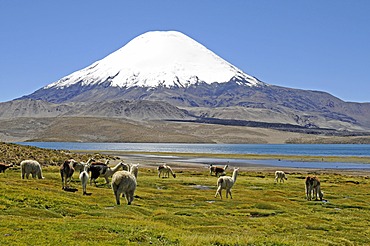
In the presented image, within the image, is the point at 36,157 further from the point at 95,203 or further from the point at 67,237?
the point at 67,237

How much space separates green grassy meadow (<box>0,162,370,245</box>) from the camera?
629 inches

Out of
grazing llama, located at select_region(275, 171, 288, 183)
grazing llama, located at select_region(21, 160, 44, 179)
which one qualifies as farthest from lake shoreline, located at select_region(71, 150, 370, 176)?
grazing llama, located at select_region(21, 160, 44, 179)

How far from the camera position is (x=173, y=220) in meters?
22.1

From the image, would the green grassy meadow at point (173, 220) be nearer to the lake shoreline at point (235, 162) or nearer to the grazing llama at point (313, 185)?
the grazing llama at point (313, 185)

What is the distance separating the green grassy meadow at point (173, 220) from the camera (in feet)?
52.4

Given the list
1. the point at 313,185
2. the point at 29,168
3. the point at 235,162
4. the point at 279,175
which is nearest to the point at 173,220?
the point at 313,185

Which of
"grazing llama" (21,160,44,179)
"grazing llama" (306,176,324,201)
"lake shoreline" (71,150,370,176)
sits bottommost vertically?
"lake shoreline" (71,150,370,176)

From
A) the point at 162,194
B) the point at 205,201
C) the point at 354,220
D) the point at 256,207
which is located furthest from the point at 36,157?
the point at 354,220

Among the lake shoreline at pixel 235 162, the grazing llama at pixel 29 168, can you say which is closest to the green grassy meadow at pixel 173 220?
the grazing llama at pixel 29 168

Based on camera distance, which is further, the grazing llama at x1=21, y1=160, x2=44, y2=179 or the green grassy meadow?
the grazing llama at x1=21, y1=160, x2=44, y2=179

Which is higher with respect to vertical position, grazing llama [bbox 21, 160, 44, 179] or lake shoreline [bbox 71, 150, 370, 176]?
grazing llama [bbox 21, 160, 44, 179]

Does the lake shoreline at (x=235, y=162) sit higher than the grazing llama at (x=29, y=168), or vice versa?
the grazing llama at (x=29, y=168)

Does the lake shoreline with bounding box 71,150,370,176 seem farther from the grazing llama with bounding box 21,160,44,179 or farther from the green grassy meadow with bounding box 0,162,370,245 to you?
the green grassy meadow with bounding box 0,162,370,245

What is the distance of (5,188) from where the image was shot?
24.7 metres
